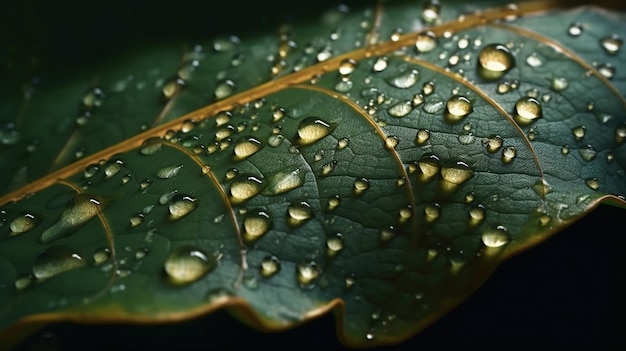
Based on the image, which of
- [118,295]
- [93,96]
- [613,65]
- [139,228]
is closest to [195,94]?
[93,96]

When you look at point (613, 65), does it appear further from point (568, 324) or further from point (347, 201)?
point (347, 201)

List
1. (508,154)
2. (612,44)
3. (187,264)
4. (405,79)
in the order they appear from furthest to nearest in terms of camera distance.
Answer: (612,44) → (405,79) → (508,154) → (187,264)

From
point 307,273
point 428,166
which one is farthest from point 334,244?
point 428,166

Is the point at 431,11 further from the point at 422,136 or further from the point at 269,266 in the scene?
the point at 269,266

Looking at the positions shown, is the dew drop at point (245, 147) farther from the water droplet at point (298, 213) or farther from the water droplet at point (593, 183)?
the water droplet at point (593, 183)

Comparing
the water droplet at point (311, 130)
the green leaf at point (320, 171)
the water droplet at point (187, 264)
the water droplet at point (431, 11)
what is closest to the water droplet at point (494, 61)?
the green leaf at point (320, 171)
